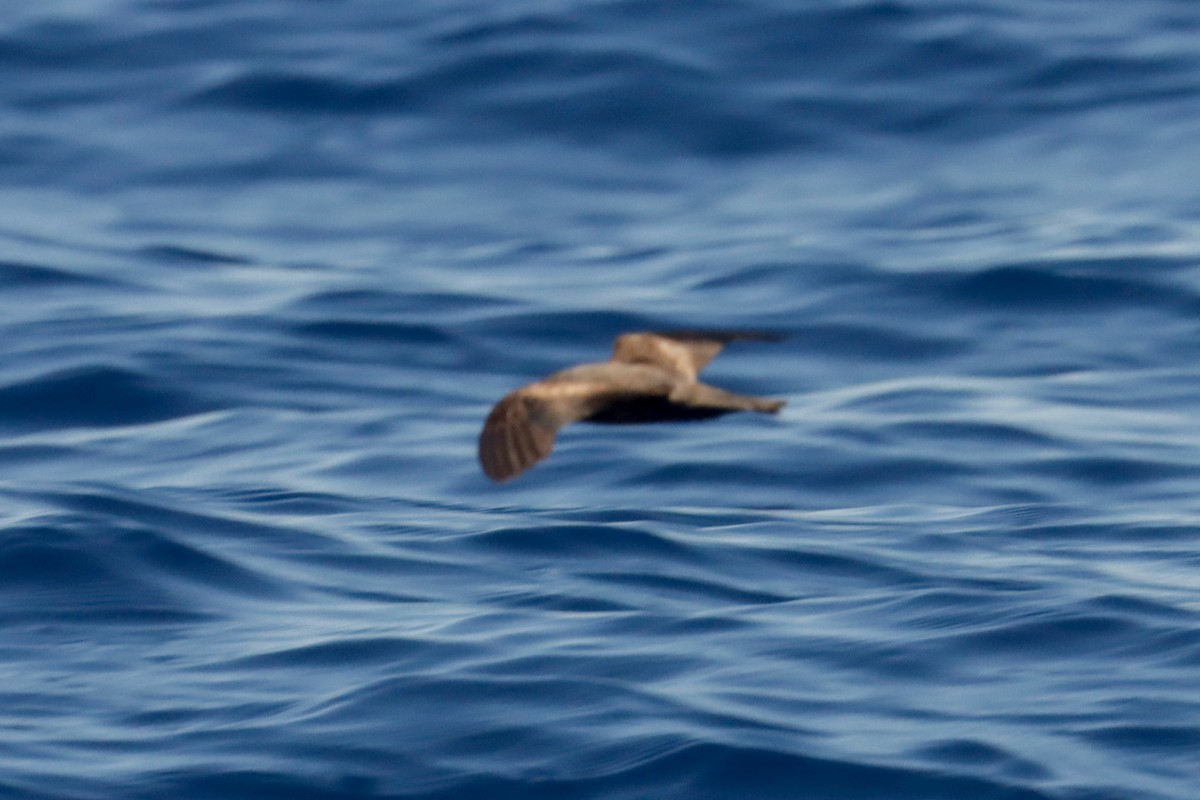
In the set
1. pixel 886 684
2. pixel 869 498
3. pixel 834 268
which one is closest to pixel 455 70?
pixel 834 268

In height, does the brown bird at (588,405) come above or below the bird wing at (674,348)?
below

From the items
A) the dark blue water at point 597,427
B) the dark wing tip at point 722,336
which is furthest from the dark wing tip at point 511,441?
the dark blue water at point 597,427

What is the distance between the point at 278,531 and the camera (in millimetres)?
9117

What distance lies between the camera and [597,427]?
35.8 feet

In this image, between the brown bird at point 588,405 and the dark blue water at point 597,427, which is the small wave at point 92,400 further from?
the brown bird at point 588,405

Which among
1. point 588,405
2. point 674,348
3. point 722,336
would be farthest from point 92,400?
point 588,405

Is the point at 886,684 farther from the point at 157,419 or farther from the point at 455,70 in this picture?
the point at 455,70

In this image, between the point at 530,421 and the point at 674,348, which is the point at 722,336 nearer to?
the point at 674,348

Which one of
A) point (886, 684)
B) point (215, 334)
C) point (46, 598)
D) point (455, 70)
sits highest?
point (455, 70)

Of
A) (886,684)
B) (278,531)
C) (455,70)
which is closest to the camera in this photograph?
(886,684)

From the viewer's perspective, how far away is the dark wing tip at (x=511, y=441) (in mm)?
5277

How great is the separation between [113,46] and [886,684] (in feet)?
38.5

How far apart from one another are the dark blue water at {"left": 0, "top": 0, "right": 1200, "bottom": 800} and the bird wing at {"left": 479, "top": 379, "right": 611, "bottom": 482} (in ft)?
4.95

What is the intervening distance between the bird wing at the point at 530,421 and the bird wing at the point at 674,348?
33.5 inches
